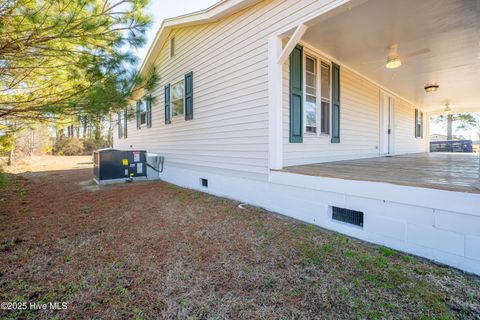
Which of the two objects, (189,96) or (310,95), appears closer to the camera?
(310,95)

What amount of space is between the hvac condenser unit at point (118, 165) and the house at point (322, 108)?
80 centimetres

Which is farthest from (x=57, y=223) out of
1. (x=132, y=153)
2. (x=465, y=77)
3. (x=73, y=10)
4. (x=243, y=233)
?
(x=465, y=77)

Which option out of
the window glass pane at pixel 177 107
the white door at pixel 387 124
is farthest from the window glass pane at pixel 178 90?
the white door at pixel 387 124

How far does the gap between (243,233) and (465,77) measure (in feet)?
24.6

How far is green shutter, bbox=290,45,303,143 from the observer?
167 inches

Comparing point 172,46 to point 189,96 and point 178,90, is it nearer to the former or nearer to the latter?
point 178,90

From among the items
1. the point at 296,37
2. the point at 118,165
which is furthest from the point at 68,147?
the point at 296,37

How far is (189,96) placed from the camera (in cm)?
611

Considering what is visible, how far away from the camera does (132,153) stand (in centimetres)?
708

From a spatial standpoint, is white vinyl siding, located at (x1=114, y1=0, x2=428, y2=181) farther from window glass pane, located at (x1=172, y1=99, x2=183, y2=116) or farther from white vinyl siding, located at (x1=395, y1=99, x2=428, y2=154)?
white vinyl siding, located at (x1=395, y1=99, x2=428, y2=154)

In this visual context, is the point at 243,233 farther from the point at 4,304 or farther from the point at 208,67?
the point at 208,67

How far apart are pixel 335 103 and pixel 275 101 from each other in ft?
7.42

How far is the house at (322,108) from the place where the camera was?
2.59 m

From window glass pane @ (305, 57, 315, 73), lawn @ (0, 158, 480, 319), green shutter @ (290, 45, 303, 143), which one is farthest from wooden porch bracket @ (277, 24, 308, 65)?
lawn @ (0, 158, 480, 319)
